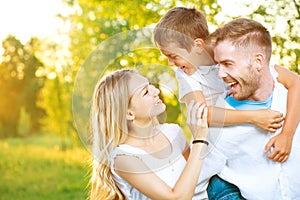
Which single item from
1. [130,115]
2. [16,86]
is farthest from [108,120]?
[16,86]

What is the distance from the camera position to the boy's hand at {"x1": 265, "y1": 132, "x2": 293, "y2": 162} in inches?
83.3

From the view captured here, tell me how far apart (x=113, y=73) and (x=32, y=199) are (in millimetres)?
6894

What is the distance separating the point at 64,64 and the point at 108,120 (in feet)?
34.7

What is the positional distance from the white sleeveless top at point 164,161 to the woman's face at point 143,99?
13cm

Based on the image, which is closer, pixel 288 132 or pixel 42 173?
pixel 288 132

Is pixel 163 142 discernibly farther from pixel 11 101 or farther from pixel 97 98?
pixel 11 101

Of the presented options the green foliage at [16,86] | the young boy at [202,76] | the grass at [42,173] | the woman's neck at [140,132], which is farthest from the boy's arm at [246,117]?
the green foliage at [16,86]

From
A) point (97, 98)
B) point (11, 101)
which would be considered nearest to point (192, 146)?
point (97, 98)

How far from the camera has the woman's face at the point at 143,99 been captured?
6.99 feet

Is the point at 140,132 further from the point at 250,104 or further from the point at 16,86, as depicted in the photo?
the point at 16,86

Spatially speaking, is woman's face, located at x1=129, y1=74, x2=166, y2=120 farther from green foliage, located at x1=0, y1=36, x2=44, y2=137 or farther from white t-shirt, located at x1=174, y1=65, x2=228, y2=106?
green foliage, located at x1=0, y1=36, x2=44, y2=137

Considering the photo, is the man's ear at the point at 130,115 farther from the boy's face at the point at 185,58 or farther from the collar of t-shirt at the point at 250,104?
the collar of t-shirt at the point at 250,104

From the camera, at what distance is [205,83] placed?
2150 mm

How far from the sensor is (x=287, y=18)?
430 centimetres
